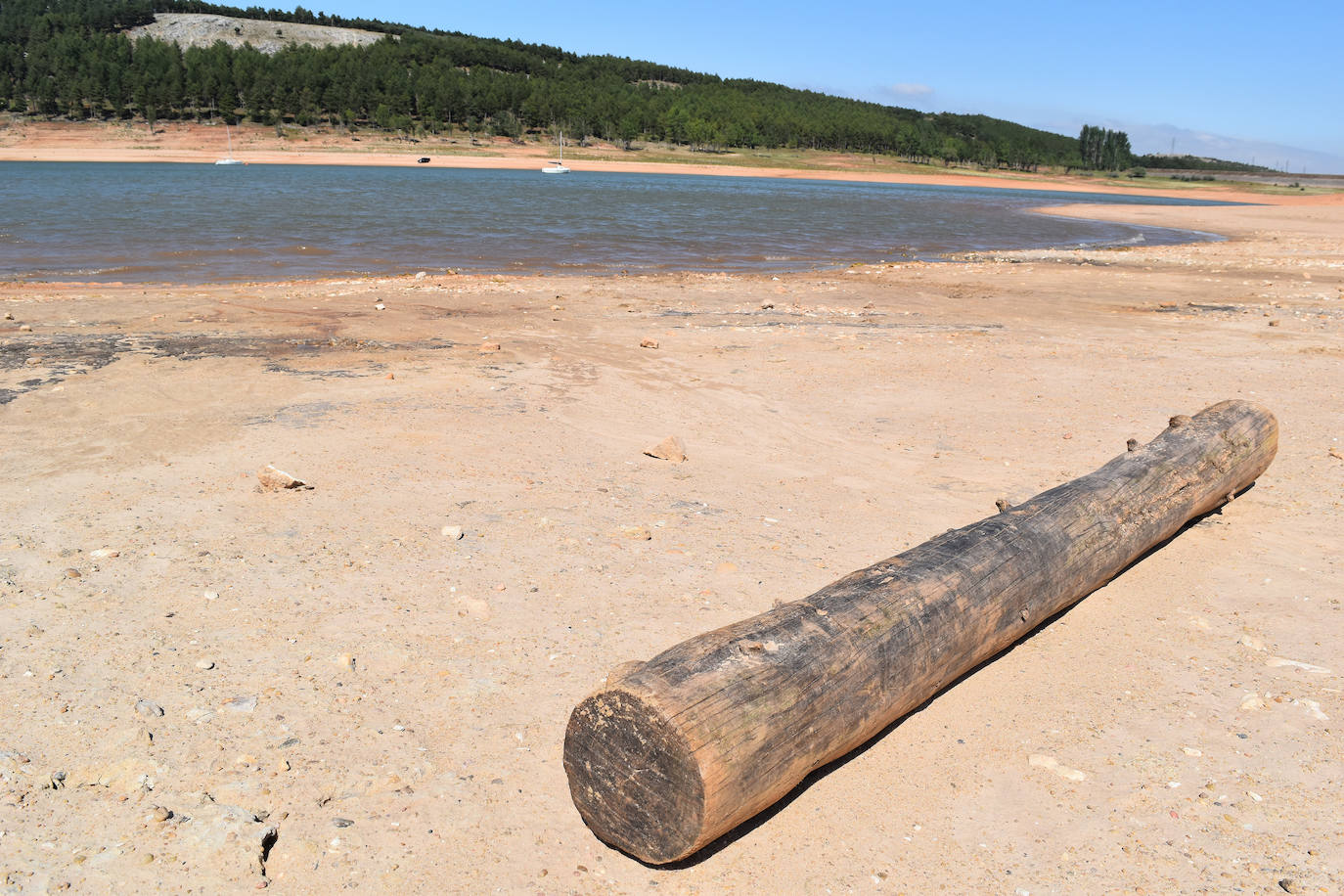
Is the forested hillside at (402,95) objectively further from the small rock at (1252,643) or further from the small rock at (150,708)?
the small rock at (1252,643)

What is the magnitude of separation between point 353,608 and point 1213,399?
6.96 metres

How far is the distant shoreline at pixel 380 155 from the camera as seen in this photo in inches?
2990

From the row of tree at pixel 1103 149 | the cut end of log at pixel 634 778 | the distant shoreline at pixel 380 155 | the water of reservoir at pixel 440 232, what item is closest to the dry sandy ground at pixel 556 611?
the cut end of log at pixel 634 778

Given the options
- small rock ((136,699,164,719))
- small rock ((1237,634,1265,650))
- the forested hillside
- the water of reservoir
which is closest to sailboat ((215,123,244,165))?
the forested hillside

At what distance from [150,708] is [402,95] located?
111349mm

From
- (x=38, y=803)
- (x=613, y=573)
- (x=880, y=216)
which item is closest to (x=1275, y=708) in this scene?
(x=613, y=573)

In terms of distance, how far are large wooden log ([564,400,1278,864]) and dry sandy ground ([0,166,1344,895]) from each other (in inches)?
7.7

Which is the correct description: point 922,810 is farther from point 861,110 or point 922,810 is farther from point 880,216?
point 861,110

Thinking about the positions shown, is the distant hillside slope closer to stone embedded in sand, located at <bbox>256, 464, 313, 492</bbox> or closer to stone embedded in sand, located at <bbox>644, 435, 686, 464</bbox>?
stone embedded in sand, located at <bbox>644, 435, 686, 464</bbox>

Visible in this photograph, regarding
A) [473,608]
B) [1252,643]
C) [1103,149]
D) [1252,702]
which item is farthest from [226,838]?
[1103,149]

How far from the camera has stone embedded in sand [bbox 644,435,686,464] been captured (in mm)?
5977

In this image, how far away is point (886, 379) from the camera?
8.30m

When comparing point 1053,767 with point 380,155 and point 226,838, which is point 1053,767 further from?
point 380,155

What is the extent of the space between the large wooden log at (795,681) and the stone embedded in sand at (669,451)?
8.04 ft
